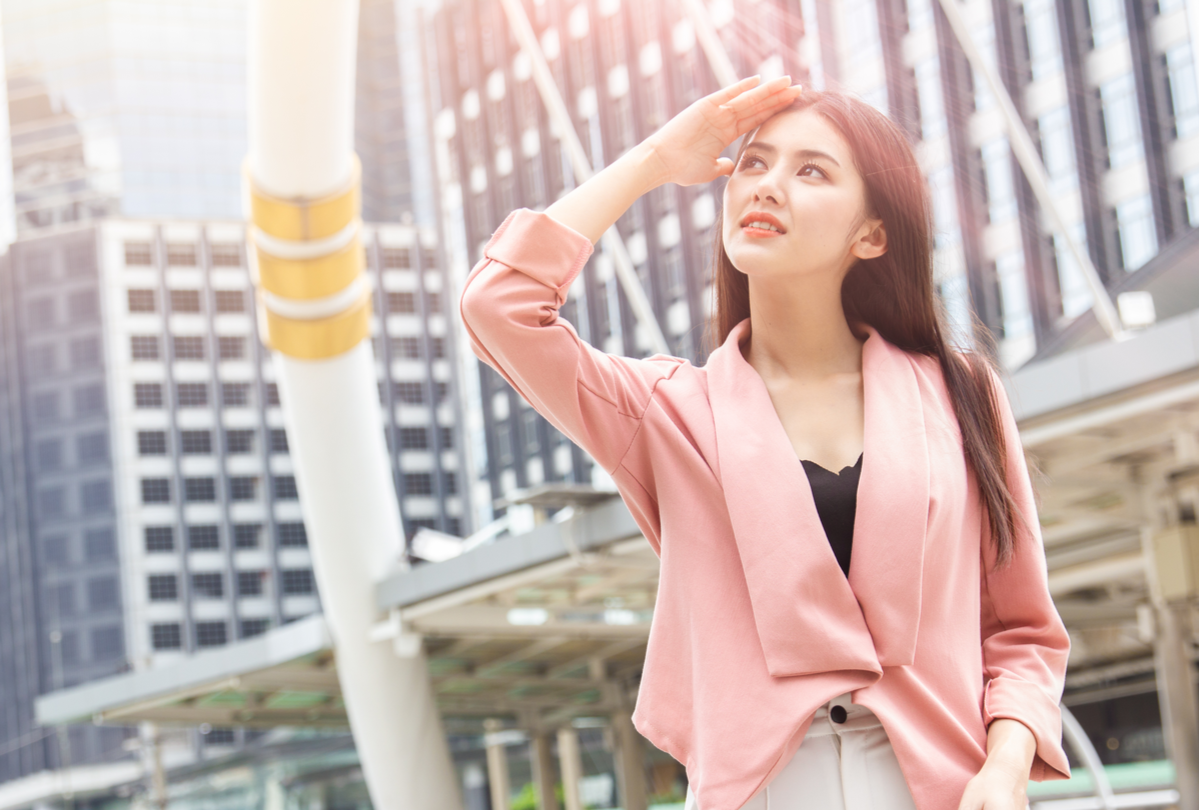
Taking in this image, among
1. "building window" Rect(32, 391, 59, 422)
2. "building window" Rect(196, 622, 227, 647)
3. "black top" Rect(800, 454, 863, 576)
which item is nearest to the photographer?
"black top" Rect(800, 454, 863, 576)

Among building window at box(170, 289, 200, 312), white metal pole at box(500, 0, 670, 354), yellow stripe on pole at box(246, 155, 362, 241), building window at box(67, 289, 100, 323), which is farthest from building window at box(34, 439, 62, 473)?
yellow stripe on pole at box(246, 155, 362, 241)

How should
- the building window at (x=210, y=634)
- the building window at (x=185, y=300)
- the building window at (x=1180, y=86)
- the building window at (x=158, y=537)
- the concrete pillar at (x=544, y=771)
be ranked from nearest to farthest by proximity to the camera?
the concrete pillar at (x=544, y=771) < the building window at (x=1180, y=86) < the building window at (x=210, y=634) < the building window at (x=158, y=537) < the building window at (x=185, y=300)

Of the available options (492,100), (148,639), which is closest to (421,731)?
(492,100)

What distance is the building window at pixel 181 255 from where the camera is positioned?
7112 centimetres

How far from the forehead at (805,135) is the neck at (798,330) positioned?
16cm

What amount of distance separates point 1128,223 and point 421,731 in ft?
81.1

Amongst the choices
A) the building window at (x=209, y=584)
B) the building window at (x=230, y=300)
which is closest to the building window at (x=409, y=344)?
the building window at (x=230, y=300)

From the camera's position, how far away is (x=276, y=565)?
2697 inches

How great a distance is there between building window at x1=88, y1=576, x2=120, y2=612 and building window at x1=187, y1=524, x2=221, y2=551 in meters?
4.00

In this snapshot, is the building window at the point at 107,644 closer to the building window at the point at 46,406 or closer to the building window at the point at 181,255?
the building window at the point at 46,406

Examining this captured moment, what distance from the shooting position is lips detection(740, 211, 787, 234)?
1.69 metres

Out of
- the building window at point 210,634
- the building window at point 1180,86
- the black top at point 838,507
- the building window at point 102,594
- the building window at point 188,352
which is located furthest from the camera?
the building window at point 188,352

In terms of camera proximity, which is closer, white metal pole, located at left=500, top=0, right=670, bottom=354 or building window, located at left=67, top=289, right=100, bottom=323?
white metal pole, located at left=500, top=0, right=670, bottom=354

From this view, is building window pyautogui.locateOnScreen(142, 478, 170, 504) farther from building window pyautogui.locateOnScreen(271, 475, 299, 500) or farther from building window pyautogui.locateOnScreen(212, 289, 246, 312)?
building window pyautogui.locateOnScreen(212, 289, 246, 312)
